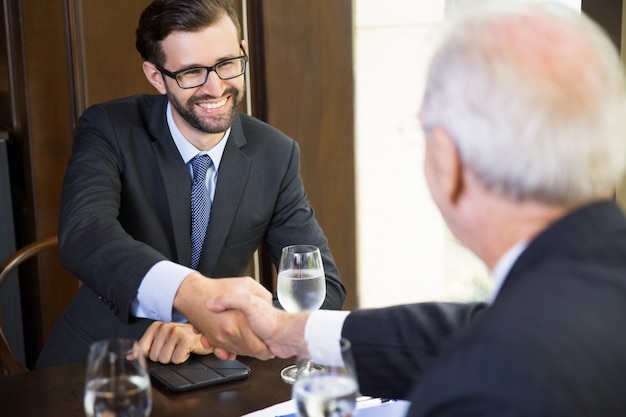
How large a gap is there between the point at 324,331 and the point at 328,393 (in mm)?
466

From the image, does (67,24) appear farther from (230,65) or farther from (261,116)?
(230,65)

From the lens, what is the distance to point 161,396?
1461 millimetres

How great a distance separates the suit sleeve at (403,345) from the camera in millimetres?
1371

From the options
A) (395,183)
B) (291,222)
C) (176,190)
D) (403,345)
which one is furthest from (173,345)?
(395,183)

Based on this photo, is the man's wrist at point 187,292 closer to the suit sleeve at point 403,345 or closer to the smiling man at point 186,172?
the smiling man at point 186,172

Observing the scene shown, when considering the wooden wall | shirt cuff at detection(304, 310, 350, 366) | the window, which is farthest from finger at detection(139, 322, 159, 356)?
the window

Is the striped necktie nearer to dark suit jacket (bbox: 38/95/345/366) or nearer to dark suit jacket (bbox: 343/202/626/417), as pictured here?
dark suit jacket (bbox: 38/95/345/366)

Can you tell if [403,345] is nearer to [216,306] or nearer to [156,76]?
[216,306]

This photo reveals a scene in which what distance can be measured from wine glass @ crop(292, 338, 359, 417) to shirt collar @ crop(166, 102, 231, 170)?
1292 mm

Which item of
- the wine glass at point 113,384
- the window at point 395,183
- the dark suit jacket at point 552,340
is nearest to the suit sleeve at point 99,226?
the wine glass at point 113,384

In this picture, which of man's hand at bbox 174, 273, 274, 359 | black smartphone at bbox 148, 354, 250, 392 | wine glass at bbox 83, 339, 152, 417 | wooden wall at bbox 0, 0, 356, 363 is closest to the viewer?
wine glass at bbox 83, 339, 152, 417

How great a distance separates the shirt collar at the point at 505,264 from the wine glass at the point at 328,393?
20cm

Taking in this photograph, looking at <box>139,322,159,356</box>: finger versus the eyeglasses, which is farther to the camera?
the eyeglasses

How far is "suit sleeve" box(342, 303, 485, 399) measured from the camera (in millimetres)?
1371
